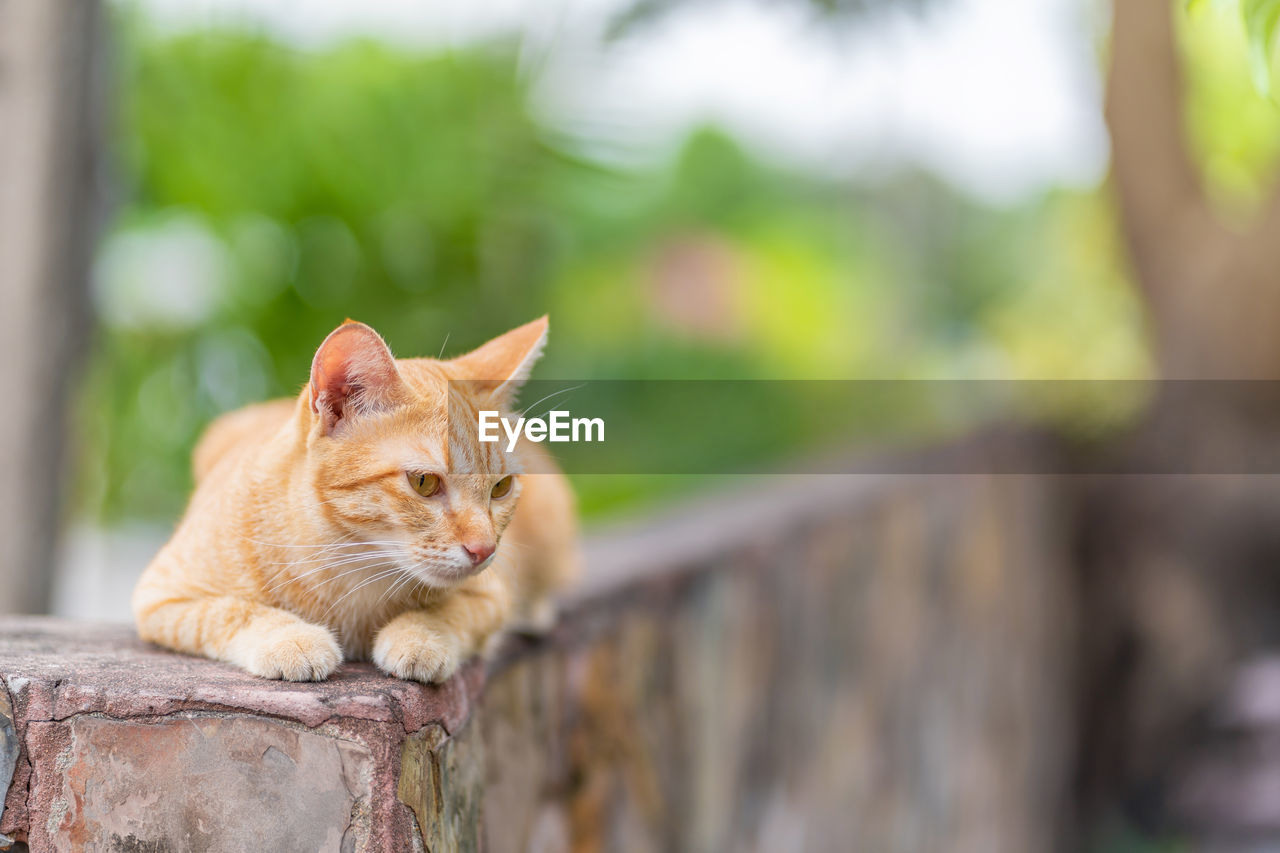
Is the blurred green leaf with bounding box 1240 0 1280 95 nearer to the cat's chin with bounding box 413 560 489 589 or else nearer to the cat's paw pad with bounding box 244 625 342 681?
the cat's chin with bounding box 413 560 489 589

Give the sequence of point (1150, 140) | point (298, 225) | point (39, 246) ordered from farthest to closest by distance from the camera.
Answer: point (1150, 140)
point (298, 225)
point (39, 246)

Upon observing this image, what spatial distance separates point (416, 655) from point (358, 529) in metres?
0.12

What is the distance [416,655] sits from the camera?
946 mm

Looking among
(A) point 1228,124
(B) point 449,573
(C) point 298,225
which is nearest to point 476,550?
(B) point 449,573

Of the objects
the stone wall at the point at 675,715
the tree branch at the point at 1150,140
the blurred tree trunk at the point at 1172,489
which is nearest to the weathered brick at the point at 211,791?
the stone wall at the point at 675,715

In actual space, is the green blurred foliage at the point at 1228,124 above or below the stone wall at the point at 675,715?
above

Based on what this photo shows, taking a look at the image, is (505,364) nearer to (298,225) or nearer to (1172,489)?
(298,225)

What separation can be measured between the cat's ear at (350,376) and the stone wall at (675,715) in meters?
0.23

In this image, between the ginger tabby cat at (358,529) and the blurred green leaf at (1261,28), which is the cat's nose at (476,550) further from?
the blurred green leaf at (1261,28)

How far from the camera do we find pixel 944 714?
3.68m

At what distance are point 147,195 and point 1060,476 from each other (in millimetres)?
3949

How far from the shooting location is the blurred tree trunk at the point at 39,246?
183 centimetres

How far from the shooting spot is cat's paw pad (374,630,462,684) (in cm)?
95

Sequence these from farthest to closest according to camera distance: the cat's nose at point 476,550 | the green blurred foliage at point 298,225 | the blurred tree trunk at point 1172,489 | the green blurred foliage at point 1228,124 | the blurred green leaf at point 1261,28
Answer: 1. the green blurred foliage at point 1228,124
2. the blurred tree trunk at point 1172,489
3. the green blurred foliage at point 298,225
4. the cat's nose at point 476,550
5. the blurred green leaf at point 1261,28
